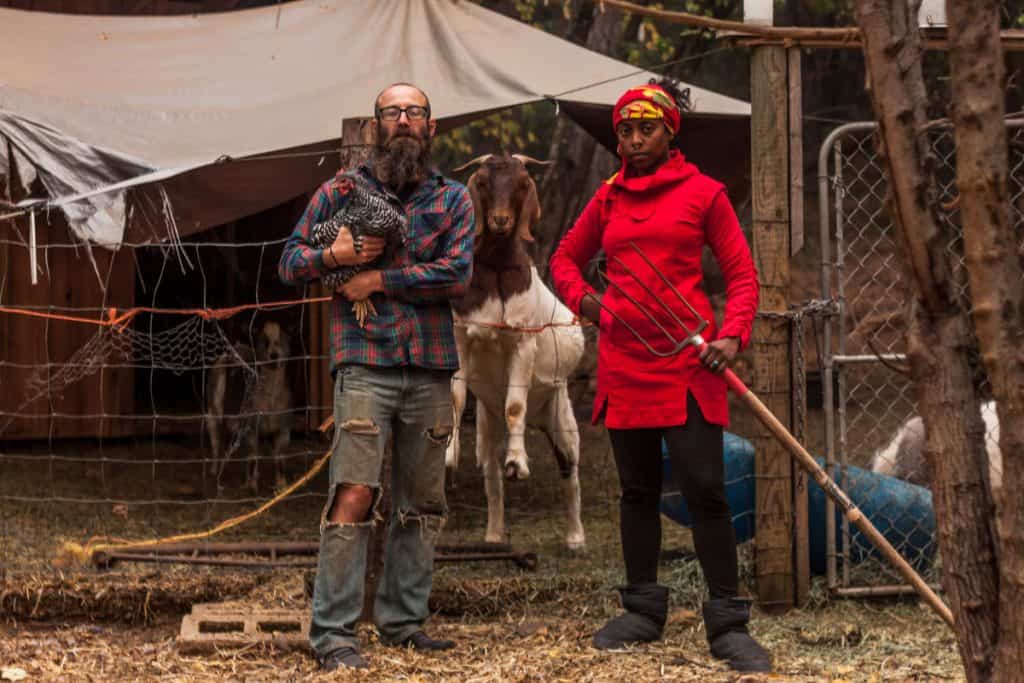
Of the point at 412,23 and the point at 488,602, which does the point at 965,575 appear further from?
the point at 412,23

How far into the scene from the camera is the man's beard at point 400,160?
15.1ft

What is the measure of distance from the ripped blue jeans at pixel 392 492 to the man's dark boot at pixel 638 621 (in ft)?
2.16

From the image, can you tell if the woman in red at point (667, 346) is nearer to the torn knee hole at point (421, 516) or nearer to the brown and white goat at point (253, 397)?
the torn knee hole at point (421, 516)

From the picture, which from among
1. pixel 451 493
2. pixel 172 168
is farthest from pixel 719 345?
pixel 451 493

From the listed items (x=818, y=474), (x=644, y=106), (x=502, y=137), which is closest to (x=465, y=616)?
(x=644, y=106)

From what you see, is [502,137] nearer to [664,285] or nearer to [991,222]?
[664,285]

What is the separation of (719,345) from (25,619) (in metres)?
3.26

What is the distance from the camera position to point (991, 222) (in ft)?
7.09

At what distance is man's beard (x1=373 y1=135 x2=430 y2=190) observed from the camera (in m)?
4.59

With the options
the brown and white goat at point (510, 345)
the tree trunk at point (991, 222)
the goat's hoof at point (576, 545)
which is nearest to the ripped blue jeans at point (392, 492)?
the brown and white goat at point (510, 345)

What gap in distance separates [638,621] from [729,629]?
35 cm

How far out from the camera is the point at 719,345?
4215 millimetres

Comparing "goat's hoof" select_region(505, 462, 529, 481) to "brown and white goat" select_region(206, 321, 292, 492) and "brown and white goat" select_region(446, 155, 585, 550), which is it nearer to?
"brown and white goat" select_region(446, 155, 585, 550)

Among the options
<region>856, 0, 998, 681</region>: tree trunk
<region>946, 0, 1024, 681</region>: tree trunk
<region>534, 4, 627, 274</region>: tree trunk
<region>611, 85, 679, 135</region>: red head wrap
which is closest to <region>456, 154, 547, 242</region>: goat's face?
<region>611, 85, 679, 135</region>: red head wrap
